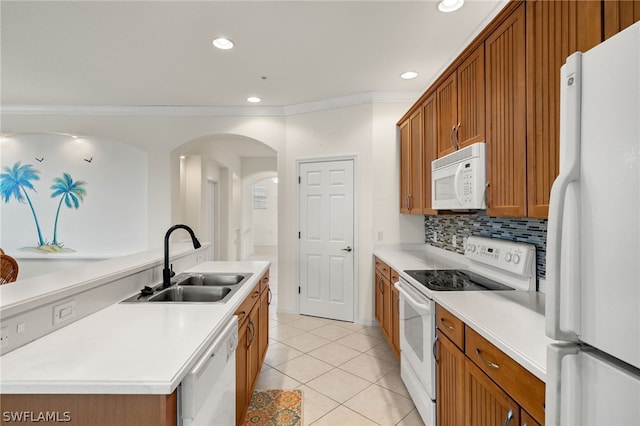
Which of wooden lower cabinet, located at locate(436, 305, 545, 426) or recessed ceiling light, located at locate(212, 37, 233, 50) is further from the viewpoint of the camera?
recessed ceiling light, located at locate(212, 37, 233, 50)

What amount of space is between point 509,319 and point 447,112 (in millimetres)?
1655

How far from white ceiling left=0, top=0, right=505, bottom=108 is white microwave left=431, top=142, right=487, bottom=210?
1062 millimetres

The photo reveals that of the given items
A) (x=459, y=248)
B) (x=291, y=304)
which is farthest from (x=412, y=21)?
(x=291, y=304)

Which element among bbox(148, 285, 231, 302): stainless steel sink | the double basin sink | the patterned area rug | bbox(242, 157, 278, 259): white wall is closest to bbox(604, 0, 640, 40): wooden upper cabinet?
the double basin sink

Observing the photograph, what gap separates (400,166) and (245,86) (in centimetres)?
202

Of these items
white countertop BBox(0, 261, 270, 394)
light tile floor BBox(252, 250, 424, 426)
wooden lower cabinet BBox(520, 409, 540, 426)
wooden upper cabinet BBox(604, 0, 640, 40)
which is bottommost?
light tile floor BBox(252, 250, 424, 426)

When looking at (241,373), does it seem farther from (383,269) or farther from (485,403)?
(383,269)

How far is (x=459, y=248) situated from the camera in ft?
9.39

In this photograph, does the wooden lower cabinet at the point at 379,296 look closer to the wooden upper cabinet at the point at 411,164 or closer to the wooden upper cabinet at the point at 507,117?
the wooden upper cabinet at the point at 411,164

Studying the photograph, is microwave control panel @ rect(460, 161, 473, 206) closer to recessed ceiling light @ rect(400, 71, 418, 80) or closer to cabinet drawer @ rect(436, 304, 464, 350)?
cabinet drawer @ rect(436, 304, 464, 350)

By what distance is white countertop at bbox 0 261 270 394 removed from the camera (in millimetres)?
864

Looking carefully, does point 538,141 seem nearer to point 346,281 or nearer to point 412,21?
point 412,21

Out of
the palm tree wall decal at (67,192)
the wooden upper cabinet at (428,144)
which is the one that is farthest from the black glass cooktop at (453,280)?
the palm tree wall decal at (67,192)

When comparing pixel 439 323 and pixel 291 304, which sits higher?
pixel 439 323
